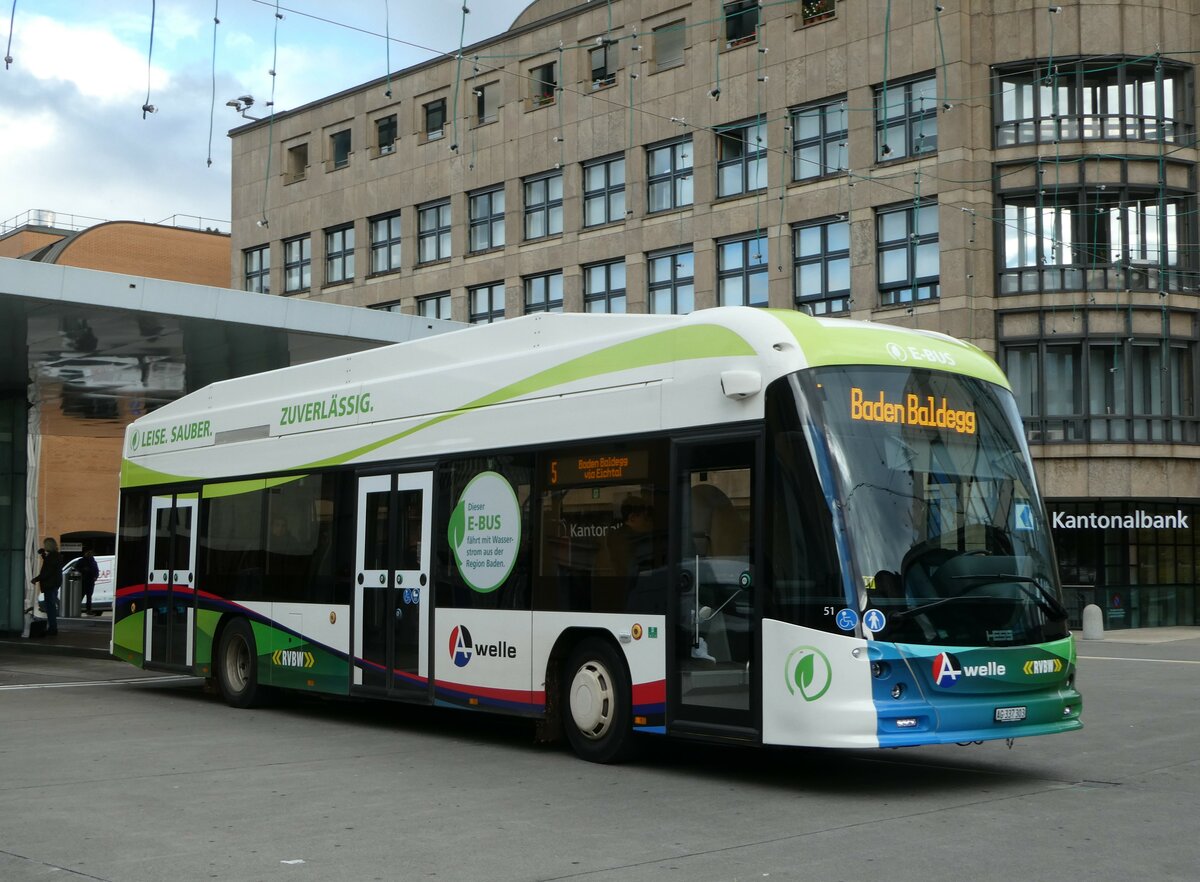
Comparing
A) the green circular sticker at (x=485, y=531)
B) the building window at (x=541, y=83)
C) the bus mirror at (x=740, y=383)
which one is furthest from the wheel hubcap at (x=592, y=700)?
the building window at (x=541, y=83)

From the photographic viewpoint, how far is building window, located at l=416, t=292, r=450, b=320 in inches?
1908

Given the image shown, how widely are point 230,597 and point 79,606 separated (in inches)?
1069

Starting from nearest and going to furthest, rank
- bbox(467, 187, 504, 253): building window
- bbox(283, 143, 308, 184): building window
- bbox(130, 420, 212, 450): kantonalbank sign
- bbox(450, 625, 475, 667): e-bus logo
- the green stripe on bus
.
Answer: the green stripe on bus, bbox(450, 625, 475, 667): e-bus logo, bbox(130, 420, 212, 450): kantonalbank sign, bbox(467, 187, 504, 253): building window, bbox(283, 143, 308, 184): building window

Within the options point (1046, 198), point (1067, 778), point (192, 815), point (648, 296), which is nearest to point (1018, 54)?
point (1046, 198)

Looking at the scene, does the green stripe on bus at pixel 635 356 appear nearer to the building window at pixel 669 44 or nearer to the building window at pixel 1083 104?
the building window at pixel 1083 104

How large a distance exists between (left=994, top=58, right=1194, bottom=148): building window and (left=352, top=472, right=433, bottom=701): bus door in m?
26.9

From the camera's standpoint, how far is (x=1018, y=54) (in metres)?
36.8

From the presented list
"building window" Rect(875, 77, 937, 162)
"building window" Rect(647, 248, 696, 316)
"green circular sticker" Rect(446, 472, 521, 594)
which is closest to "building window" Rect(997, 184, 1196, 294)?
"building window" Rect(875, 77, 937, 162)

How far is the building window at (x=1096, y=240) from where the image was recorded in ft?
120

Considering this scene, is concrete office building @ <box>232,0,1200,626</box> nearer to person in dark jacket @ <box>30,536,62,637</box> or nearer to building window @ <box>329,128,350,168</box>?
building window @ <box>329,128,350,168</box>

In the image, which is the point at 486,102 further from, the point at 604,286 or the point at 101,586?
the point at 101,586

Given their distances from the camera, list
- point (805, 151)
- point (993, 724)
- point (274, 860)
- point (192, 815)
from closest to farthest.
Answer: point (274, 860) < point (192, 815) < point (993, 724) < point (805, 151)

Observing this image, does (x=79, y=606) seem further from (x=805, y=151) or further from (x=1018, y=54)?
(x=1018, y=54)

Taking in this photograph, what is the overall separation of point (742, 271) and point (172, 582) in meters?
25.4
